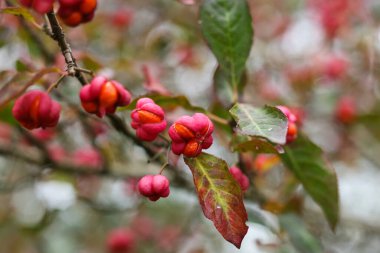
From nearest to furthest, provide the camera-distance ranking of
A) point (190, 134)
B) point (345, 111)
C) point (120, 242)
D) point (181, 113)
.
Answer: point (190, 134) < point (181, 113) < point (345, 111) < point (120, 242)

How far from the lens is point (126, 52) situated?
3.08m

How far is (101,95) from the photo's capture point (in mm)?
1091

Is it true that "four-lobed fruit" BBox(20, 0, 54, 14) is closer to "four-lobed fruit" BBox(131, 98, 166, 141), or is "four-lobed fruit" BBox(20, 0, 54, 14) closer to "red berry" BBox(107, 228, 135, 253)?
"four-lobed fruit" BBox(131, 98, 166, 141)

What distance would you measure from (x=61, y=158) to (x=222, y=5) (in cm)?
119

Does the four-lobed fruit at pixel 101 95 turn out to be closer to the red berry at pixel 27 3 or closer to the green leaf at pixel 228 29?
the red berry at pixel 27 3

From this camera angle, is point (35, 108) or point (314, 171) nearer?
point (35, 108)

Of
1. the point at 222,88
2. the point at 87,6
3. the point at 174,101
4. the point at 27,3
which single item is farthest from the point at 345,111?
the point at 27,3

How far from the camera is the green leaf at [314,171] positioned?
54.1 inches

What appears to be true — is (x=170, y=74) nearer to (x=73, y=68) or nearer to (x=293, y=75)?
(x=293, y=75)

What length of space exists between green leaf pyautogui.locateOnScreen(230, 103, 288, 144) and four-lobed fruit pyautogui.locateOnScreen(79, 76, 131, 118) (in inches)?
9.7

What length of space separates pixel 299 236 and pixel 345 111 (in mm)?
1116

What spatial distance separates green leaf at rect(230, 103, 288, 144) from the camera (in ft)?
3.35

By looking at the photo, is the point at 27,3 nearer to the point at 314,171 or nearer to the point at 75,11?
the point at 75,11

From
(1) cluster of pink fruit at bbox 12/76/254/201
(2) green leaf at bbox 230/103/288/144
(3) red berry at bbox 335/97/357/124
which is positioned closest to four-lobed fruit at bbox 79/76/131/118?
(1) cluster of pink fruit at bbox 12/76/254/201
